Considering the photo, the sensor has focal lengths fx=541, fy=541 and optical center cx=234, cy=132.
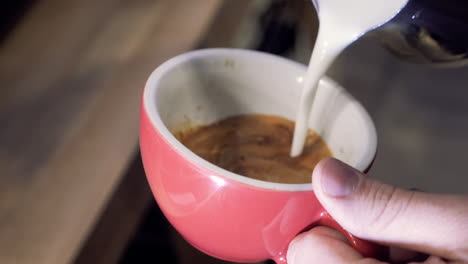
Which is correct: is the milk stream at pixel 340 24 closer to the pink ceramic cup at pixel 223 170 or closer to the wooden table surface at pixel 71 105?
the pink ceramic cup at pixel 223 170

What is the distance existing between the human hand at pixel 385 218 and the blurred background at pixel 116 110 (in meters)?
0.18

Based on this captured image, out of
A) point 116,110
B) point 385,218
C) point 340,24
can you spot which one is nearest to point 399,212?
point 385,218

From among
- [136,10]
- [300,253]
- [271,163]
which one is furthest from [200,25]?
[300,253]

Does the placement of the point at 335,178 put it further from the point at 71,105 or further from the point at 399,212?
the point at 71,105

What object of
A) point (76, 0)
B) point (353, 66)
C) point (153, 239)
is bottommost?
point (153, 239)

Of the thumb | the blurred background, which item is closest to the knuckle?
the thumb

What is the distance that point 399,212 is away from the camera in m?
0.31

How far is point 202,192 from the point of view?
32cm

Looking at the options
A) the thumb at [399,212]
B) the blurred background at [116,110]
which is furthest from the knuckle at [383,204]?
the blurred background at [116,110]

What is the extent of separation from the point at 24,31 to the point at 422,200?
420 mm

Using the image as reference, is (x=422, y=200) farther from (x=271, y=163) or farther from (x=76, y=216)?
(x=76, y=216)

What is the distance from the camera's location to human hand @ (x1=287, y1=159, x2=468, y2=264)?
306mm

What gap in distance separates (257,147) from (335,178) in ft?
0.49

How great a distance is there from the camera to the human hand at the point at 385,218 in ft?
1.01
